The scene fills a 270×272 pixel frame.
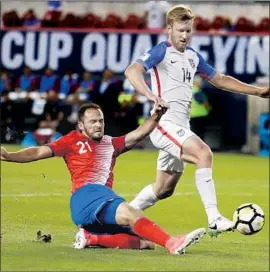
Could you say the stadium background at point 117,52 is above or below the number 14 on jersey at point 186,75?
below

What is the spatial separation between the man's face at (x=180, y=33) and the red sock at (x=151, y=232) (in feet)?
6.83

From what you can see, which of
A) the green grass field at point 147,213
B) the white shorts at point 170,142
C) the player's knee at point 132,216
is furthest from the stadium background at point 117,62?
the player's knee at point 132,216

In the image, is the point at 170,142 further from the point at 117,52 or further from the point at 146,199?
the point at 117,52

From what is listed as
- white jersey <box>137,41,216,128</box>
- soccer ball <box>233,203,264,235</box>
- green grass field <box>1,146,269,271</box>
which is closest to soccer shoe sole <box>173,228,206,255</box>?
green grass field <box>1,146,269,271</box>

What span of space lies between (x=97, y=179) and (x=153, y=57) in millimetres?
1396

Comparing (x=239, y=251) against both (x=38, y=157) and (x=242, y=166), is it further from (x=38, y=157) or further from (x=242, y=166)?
(x=242, y=166)

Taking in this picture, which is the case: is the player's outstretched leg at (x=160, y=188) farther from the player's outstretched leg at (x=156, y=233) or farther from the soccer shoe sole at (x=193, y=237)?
the soccer shoe sole at (x=193, y=237)

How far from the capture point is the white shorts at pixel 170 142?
10.8m

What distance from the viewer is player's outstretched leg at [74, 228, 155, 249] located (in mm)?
9898

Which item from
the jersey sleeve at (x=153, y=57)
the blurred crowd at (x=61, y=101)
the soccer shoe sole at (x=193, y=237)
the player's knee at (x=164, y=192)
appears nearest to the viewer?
the soccer shoe sole at (x=193, y=237)

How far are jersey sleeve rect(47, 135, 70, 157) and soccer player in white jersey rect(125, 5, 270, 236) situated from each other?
77cm

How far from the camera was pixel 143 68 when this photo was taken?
1061 cm

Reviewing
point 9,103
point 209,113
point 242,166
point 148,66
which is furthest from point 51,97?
point 148,66

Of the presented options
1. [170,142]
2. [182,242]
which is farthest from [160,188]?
[182,242]
